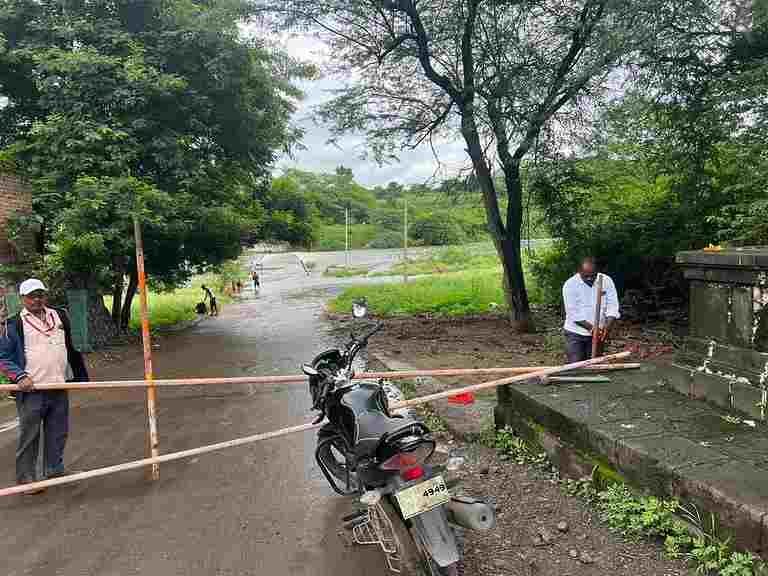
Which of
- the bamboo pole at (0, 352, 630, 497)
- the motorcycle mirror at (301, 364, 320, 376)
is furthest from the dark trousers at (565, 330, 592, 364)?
the motorcycle mirror at (301, 364, 320, 376)

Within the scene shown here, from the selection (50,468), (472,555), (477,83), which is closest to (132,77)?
(477,83)

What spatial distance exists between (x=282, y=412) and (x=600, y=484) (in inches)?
168

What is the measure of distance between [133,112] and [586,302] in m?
A: 9.46

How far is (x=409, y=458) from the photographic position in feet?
9.18

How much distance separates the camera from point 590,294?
6.04m

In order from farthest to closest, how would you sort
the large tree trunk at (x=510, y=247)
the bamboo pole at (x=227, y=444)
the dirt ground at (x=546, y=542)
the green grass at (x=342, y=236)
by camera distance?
the green grass at (x=342, y=236) → the large tree trunk at (x=510, y=247) → the bamboo pole at (x=227, y=444) → the dirt ground at (x=546, y=542)

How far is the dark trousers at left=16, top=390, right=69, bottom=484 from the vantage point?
4.63 m

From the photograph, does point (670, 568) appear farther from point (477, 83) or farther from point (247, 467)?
point (477, 83)

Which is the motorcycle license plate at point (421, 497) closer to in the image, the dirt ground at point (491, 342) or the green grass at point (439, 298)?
the dirt ground at point (491, 342)

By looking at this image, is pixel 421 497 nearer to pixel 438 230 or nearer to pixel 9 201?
pixel 9 201

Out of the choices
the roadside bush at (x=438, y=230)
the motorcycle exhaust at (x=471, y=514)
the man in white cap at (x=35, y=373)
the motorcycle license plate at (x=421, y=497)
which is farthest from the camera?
the roadside bush at (x=438, y=230)

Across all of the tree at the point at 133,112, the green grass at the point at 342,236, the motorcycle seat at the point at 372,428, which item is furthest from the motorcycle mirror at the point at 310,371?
the green grass at the point at 342,236

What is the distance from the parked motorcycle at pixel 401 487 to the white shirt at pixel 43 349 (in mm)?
2773

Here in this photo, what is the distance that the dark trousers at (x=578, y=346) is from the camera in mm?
6179
